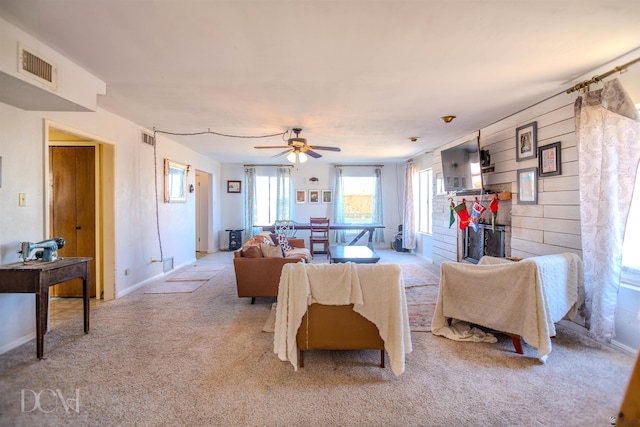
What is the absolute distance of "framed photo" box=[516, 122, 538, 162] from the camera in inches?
117

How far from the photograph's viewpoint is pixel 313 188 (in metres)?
7.41

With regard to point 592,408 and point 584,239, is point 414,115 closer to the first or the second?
point 584,239

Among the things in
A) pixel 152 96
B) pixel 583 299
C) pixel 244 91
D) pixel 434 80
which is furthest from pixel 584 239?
pixel 152 96

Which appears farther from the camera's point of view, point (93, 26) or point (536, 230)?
point (536, 230)

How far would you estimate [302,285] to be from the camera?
6.40 feet

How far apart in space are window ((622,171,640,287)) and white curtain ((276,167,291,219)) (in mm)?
6099

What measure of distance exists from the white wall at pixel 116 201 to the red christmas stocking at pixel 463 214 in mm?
4561

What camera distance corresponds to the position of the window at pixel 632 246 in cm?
152

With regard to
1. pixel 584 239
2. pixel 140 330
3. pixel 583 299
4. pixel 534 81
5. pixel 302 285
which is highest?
pixel 534 81

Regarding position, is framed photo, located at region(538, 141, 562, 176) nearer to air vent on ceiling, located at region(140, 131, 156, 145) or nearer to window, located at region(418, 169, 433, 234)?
window, located at region(418, 169, 433, 234)

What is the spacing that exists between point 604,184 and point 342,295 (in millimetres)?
2016

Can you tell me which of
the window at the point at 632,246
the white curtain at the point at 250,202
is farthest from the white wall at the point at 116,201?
the window at the point at 632,246

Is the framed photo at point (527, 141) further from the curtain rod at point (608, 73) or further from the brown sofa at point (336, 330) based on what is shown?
the brown sofa at point (336, 330)

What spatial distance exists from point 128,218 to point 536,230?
4843 millimetres
